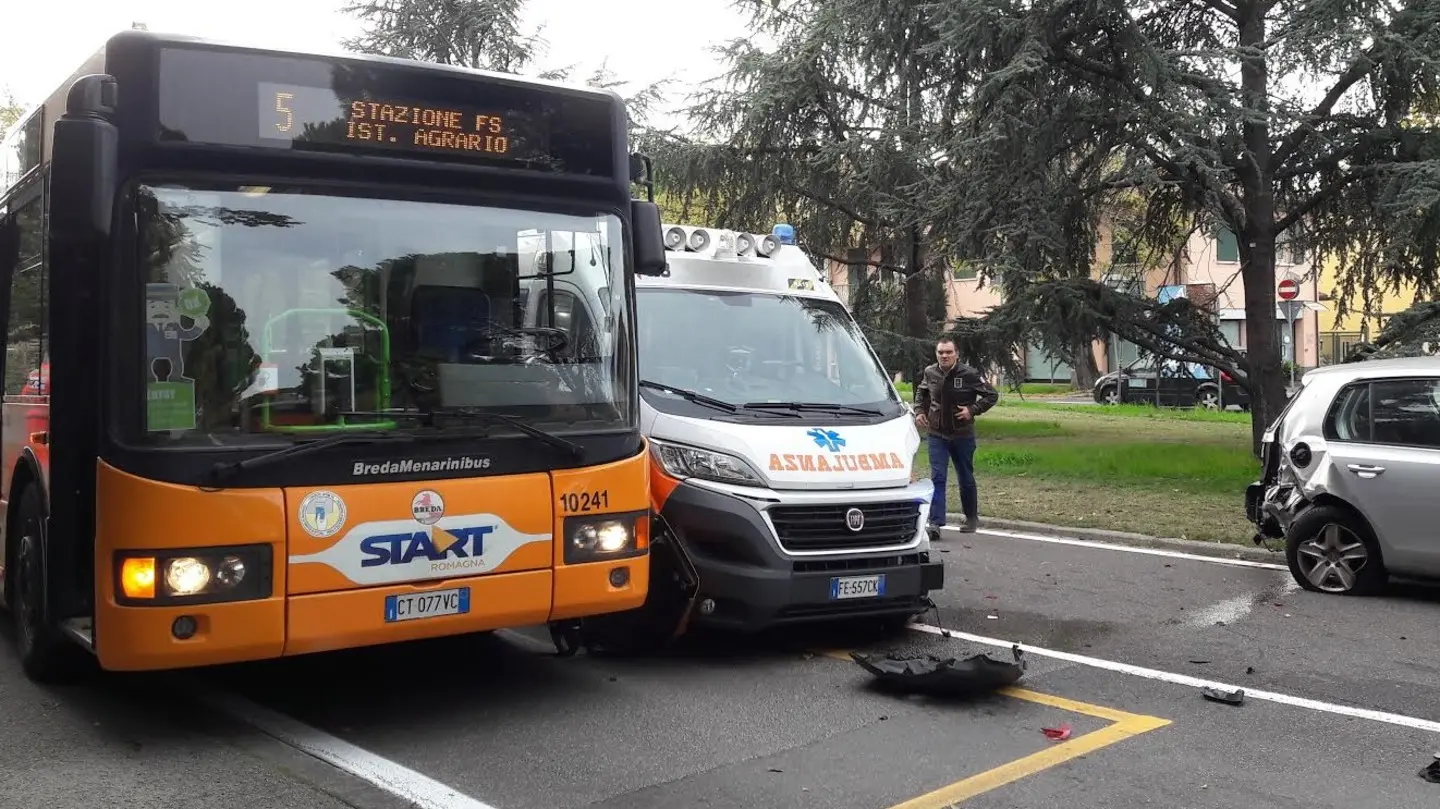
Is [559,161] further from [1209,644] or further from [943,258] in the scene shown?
A: [943,258]

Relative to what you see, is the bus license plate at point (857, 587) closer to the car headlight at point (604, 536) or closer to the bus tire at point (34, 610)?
the car headlight at point (604, 536)

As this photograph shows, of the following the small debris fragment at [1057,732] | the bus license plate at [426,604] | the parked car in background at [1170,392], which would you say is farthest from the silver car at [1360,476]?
the parked car in background at [1170,392]

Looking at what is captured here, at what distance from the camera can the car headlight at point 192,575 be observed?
4.91 metres

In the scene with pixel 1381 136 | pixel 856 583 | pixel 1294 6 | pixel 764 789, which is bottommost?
pixel 764 789

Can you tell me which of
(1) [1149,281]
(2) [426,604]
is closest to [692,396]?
(2) [426,604]

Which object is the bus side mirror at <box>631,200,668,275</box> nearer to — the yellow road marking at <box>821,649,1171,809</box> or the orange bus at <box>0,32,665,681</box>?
the orange bus at <box>0,32,665,681</box>

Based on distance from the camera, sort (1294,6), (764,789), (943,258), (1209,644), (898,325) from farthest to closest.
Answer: (898,325)
(943,258)
(1294,6)
(1209,644)
(764,789)

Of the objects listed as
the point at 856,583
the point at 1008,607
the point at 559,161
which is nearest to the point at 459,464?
the point at 559,161

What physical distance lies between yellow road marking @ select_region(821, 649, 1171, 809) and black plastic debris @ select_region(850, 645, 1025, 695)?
0.13 metres

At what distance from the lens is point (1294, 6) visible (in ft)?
48.8

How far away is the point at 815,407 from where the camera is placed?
291 inches

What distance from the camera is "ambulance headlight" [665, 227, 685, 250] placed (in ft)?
26.2

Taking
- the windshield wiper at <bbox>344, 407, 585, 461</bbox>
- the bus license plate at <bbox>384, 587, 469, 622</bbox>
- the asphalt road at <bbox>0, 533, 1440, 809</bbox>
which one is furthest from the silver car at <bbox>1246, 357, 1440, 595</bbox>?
the bus license plate at <bbox>384, 587, 469, 622</bbox>

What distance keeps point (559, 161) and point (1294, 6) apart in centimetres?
1209
